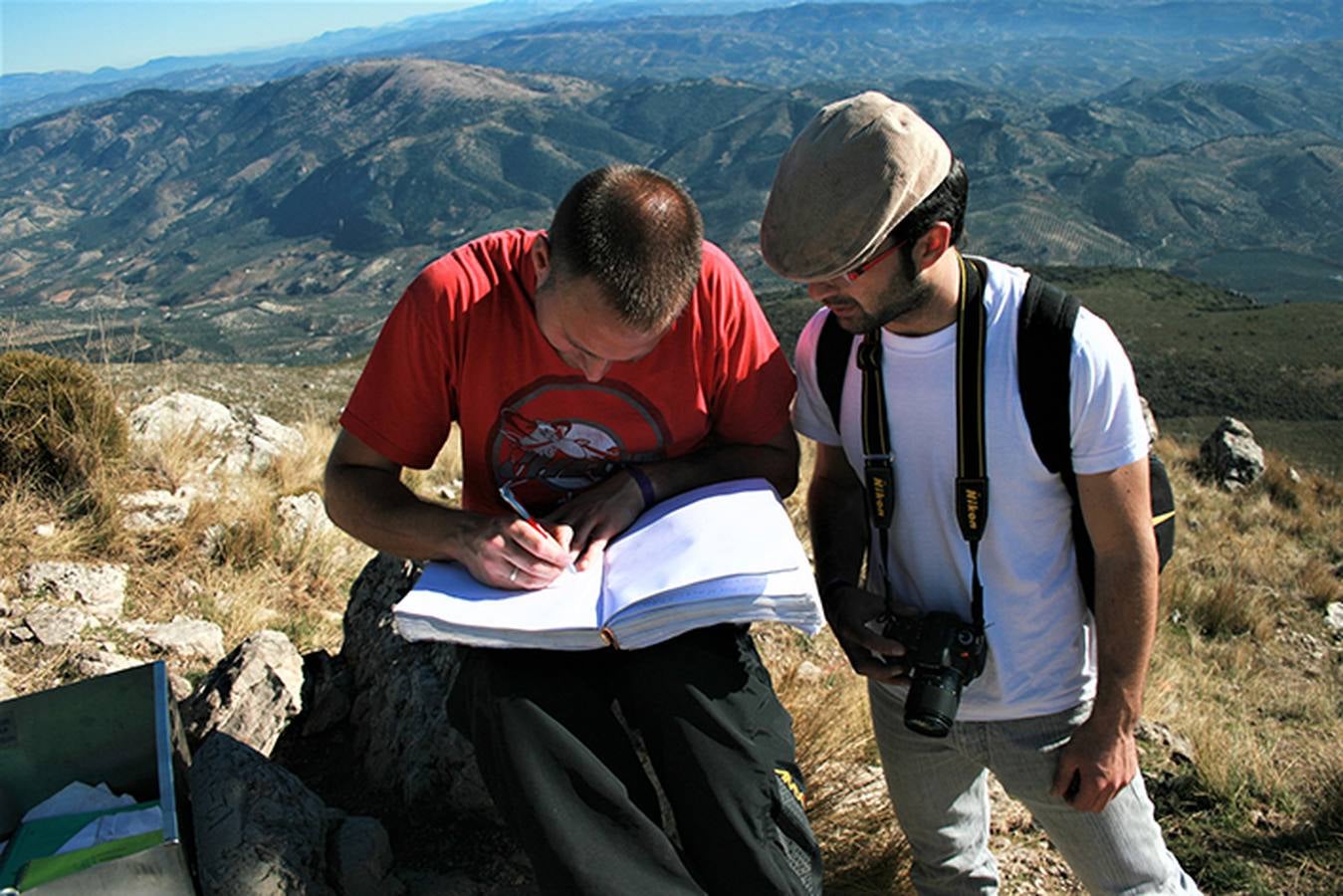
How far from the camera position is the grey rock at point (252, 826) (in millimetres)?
1954

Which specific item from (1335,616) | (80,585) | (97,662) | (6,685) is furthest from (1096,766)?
(1335,616)

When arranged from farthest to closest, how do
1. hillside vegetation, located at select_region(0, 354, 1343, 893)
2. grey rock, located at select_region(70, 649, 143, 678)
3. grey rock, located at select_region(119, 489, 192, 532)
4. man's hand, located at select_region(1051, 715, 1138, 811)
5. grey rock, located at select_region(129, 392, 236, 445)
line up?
grey rock, located at select_region(129, 392, 236, 445) < grey rock, located at select_region(119, 489, 192, 532) < grey rock, located at select_region(70, 649, 143, 678) < hillside vegetation, located at select_region(0, 354, 1343, 893) < man's hand, located at select_region(1051, 715, 1138, 811)

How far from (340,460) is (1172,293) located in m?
70.9

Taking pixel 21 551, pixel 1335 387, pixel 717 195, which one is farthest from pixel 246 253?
pixel 21 551

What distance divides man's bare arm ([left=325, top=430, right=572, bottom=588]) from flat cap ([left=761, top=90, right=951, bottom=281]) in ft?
2.71

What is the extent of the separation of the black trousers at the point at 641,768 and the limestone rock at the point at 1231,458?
1275 centimetres

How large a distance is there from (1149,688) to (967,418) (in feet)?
9.60

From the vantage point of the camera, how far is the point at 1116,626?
1.95 m

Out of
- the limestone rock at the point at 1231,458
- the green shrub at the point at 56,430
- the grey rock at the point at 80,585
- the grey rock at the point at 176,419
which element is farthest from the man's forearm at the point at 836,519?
the limestone rock at the point at 1231,458

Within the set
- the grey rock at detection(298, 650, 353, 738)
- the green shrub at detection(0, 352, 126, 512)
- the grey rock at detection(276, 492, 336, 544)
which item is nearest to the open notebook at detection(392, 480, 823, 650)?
the grey rock at detection(298, 650, 353, 738)

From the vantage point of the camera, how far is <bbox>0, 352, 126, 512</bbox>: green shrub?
16.3ft

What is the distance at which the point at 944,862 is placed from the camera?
7.42ft

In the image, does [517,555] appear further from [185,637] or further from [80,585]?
[80,585]

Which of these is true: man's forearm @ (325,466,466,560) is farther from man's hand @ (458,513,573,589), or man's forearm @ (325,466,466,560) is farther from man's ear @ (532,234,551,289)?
man's ear @ (532,234,551,289)
